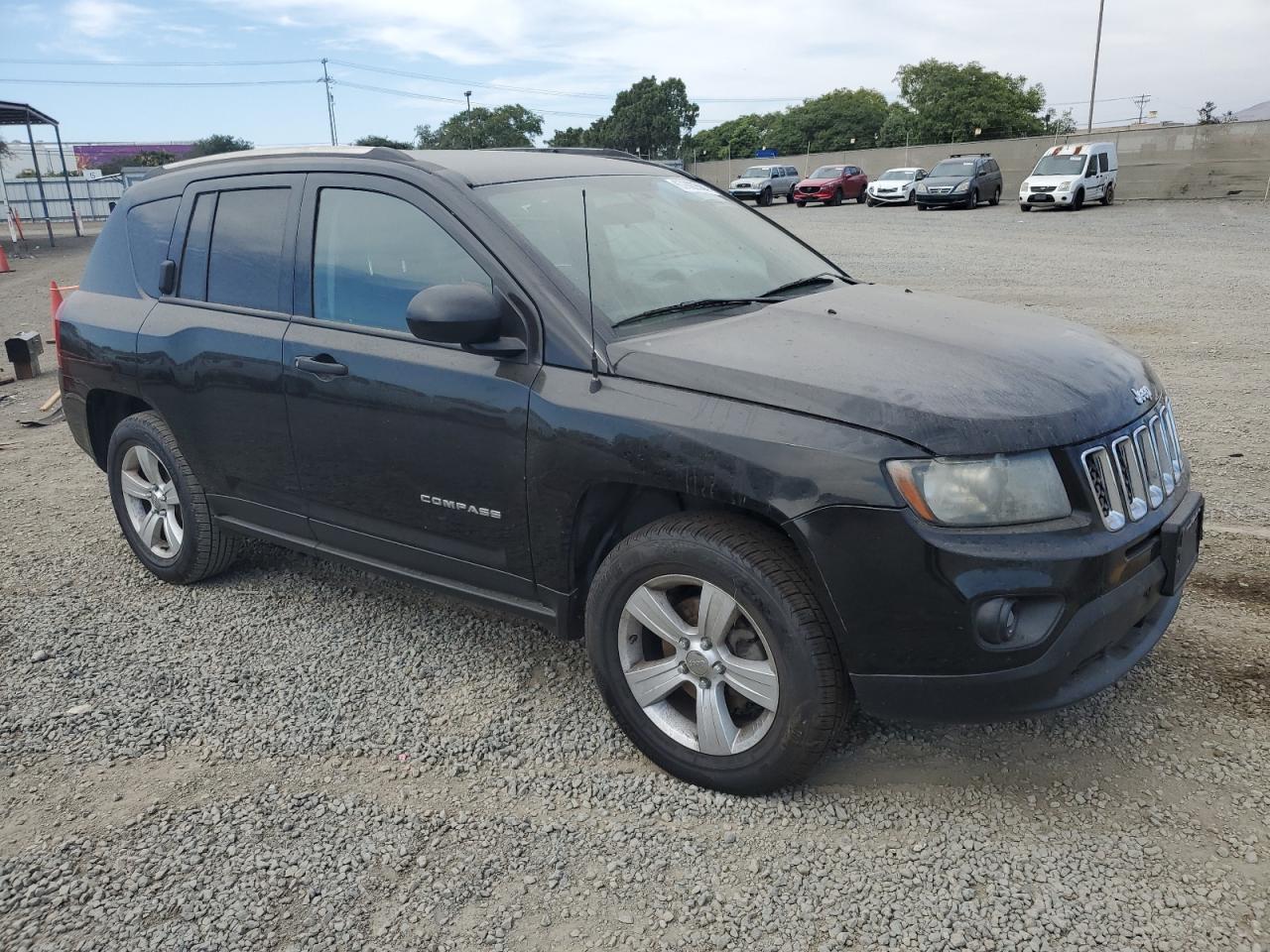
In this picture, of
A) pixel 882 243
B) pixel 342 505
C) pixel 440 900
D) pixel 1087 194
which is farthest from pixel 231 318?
pixel 1087 194

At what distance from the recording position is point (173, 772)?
317 cm

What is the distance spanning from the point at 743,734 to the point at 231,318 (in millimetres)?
2618

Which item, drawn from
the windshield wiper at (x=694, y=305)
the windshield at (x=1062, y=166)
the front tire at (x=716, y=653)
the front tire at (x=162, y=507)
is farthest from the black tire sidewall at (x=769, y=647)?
the windshield at (x=1062, y=166)

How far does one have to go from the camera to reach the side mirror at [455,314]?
9.61ft

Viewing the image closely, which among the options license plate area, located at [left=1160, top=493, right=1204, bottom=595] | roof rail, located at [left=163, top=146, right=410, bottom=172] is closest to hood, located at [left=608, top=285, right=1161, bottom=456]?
license plate area, located at [left=1160, top=493, right=1204, bottom=595]

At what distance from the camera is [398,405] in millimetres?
3336

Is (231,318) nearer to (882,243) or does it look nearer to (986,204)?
(882,243)

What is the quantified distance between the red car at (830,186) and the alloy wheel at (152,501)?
3423 cm

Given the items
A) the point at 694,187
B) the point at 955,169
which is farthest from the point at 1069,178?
the point at 694,187

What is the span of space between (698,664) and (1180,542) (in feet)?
4.72

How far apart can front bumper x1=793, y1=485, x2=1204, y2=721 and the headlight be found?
40 millimetres

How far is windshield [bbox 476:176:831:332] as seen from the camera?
3.24 meters

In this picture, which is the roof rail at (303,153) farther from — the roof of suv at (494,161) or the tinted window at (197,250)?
the tinted window at (197,250)

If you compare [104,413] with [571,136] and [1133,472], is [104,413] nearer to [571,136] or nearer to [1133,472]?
[1133,472]
